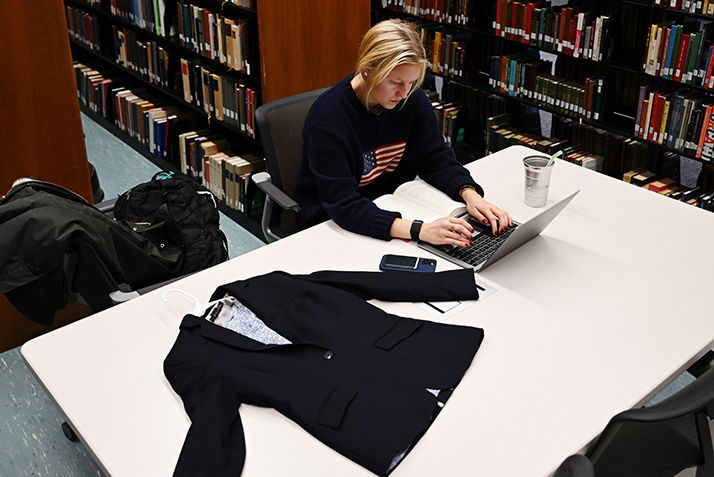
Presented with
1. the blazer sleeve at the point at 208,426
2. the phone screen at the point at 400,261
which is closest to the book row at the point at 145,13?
the phone screen at the point at 400,261

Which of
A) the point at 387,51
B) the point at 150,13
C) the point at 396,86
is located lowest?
the point at 150,13

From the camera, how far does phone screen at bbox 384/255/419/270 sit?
1.62m

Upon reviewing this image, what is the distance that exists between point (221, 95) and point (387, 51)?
1.83 m

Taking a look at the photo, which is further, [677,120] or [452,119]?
[452,119]

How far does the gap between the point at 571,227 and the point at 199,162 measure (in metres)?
2.44

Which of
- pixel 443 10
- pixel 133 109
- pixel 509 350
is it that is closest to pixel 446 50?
pixel 443 10

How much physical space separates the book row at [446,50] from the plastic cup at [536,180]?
2.06m

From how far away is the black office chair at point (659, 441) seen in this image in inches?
40.1

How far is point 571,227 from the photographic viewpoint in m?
1.83

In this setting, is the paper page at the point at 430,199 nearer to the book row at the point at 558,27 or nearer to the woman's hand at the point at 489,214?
the woman's hand at the point at 489,214

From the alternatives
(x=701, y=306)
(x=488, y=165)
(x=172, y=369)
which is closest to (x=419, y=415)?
(x=172, y=369)

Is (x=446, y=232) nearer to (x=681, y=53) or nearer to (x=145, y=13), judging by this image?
(x=681, y=53)

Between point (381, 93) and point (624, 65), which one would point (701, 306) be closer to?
point (381, 93)

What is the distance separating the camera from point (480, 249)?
1.73 metres
